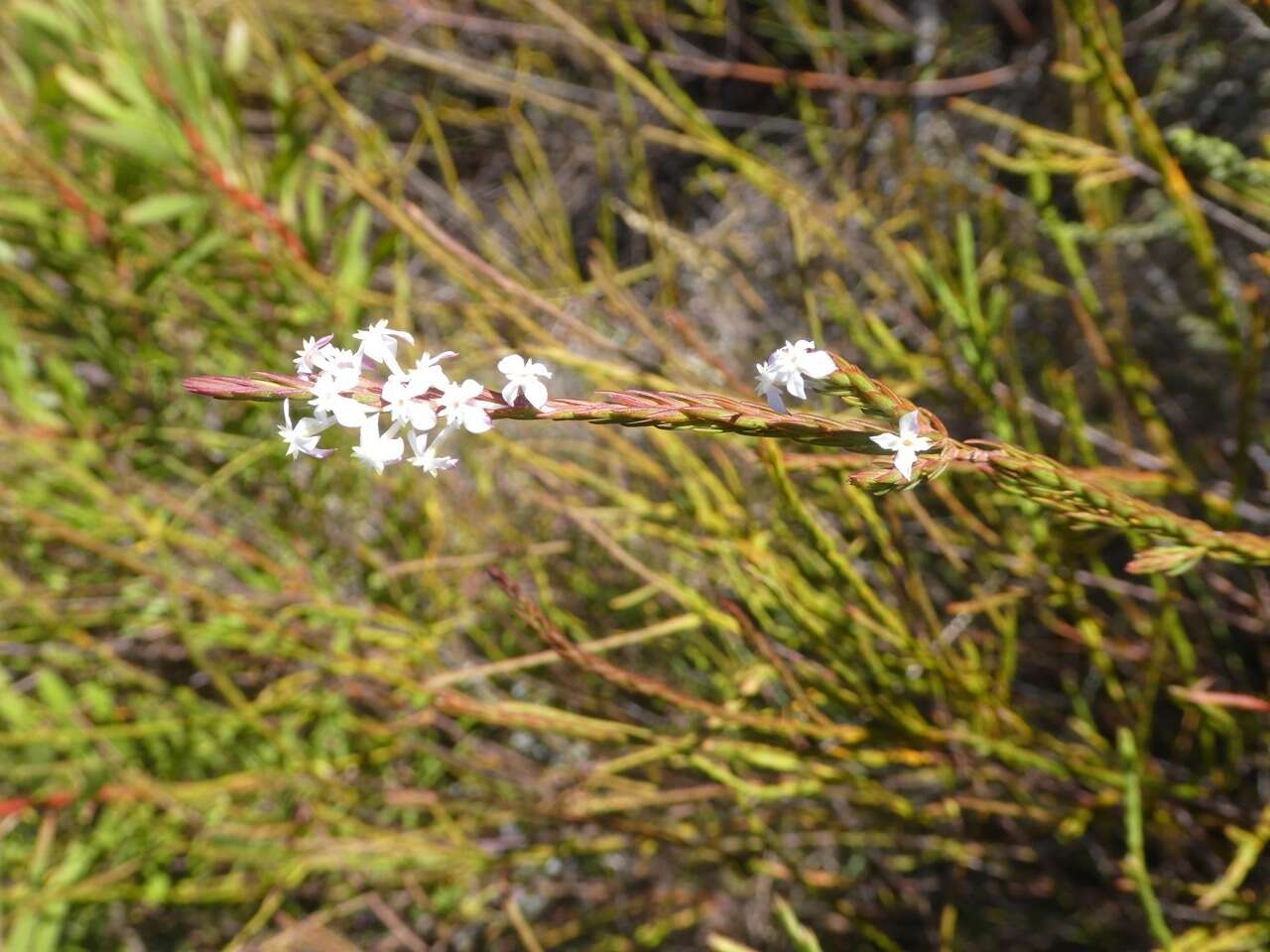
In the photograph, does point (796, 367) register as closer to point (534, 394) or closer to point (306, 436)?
point (534, 394)

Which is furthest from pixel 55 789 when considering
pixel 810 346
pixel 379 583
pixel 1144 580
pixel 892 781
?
pixel 1144 580

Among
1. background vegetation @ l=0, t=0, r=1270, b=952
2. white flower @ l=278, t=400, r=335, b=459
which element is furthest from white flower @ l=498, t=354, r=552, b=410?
background vegetation @ l=0, t=0, r=1270, b=952

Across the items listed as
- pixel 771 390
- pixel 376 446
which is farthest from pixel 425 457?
pixel 771 390

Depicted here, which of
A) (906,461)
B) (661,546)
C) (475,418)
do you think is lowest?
(906,461)

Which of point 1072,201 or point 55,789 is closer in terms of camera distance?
point 55,789

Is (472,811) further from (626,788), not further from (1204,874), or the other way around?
(1204,874)

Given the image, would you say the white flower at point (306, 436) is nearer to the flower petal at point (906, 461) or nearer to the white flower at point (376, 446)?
the white flower at point (376, 446)

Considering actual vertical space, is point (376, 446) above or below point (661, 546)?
below
